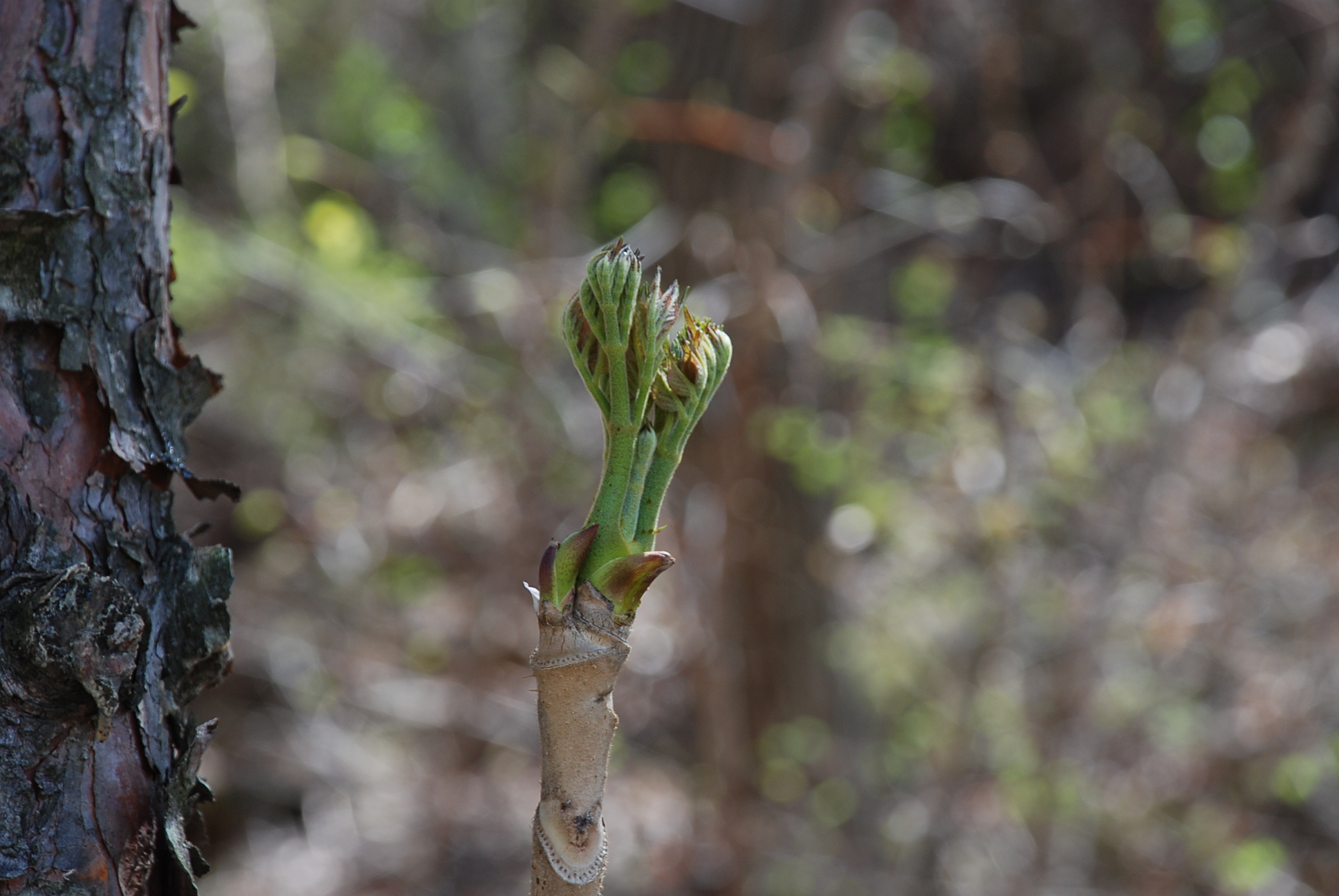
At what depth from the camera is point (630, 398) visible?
35.2 inches

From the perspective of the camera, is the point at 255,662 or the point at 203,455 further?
the point at 203,455

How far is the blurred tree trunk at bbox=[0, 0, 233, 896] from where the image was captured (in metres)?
1.01

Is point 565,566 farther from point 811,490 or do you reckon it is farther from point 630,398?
point 811,490

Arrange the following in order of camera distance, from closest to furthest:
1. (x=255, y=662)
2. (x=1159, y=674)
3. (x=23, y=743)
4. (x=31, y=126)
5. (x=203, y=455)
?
(x=23, y=743) < (x=31, y=126) < (x=1159, y=674) < (x=255, y=662) < (x=203, y=455)

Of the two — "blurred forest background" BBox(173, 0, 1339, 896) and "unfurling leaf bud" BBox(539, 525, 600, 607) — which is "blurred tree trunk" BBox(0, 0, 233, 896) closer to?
"unfurling leaf bud" BBox(539, 525, 600, 607)

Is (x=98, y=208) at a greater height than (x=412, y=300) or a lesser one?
lesser

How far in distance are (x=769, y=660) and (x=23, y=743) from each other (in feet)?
13.6

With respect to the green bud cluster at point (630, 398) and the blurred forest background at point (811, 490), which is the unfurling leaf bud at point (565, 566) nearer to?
the green bud cluster at point (630, 398)

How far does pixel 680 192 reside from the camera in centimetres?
469

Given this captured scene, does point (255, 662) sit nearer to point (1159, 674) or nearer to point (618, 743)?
point (618, 743)

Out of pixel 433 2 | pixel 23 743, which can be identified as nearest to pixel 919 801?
pixel 23 743

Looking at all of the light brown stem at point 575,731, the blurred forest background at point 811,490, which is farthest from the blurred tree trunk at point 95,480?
the blurred forest background at point 811,490

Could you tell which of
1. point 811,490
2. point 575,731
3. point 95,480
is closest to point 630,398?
point 575,731

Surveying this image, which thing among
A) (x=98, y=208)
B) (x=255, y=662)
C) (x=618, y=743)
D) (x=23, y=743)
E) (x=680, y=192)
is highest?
(x=680, y=192)
